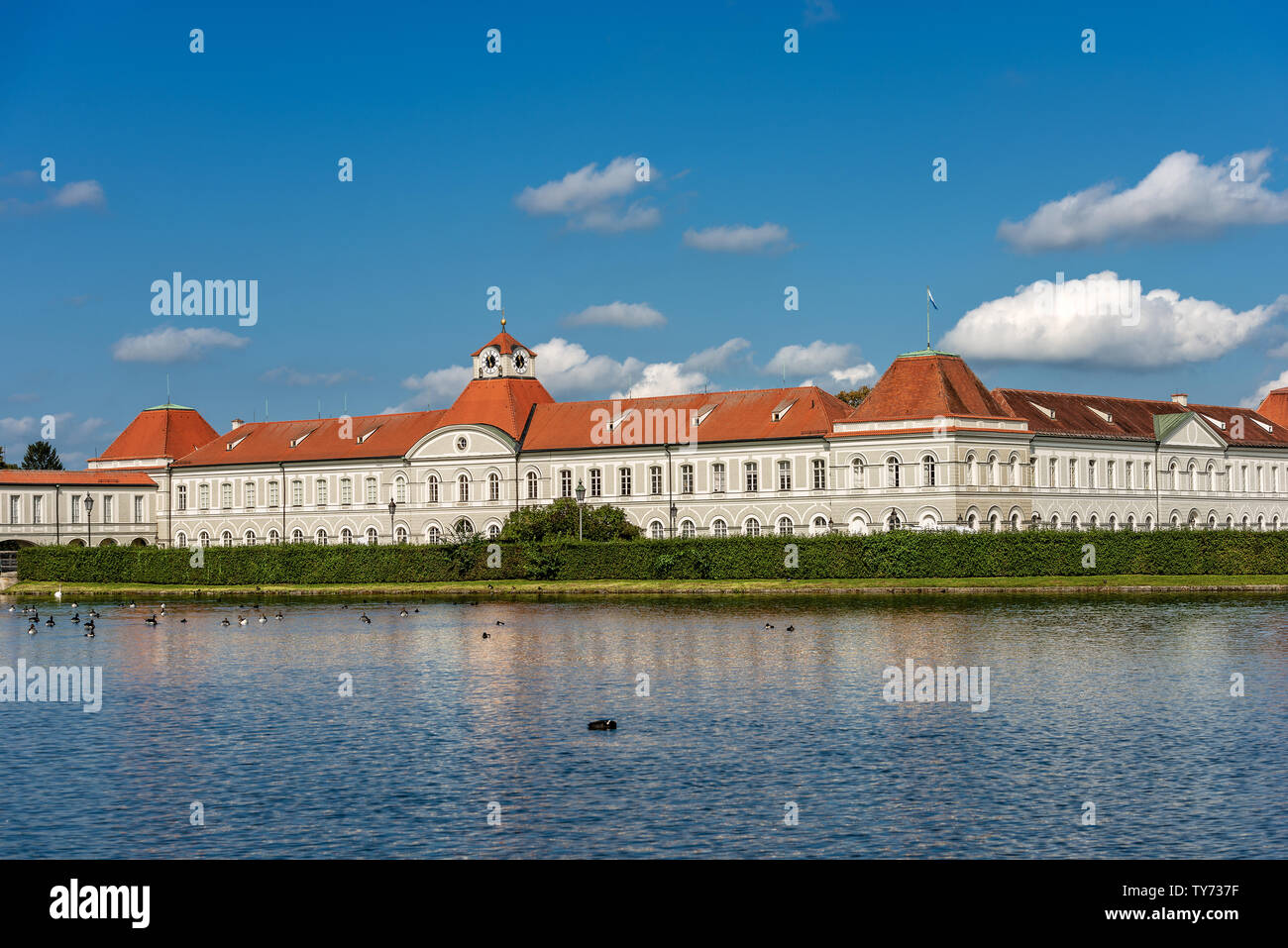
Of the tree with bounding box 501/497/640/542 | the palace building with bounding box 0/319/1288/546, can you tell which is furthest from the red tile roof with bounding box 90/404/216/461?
the tree with bounding box 501/497/640/542

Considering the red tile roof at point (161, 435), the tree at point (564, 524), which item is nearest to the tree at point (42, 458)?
the red tile roof at point (161, 435)

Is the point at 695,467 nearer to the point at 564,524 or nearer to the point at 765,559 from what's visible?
the point at 564,524

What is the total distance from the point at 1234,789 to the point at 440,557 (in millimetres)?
73803

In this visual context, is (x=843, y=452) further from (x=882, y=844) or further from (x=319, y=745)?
(x=882, y=844)

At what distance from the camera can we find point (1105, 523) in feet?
338

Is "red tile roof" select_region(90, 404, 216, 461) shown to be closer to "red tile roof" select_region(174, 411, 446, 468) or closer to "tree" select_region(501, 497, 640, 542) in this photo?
"red tile roof" select_region(174, 411, 446, 468)

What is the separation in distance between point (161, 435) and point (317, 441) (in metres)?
→ 18.1

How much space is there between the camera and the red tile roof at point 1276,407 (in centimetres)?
12825

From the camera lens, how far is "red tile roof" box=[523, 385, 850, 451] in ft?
340

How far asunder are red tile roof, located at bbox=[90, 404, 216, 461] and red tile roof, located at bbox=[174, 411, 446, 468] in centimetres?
527

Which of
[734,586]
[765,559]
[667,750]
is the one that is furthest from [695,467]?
[667,750]
